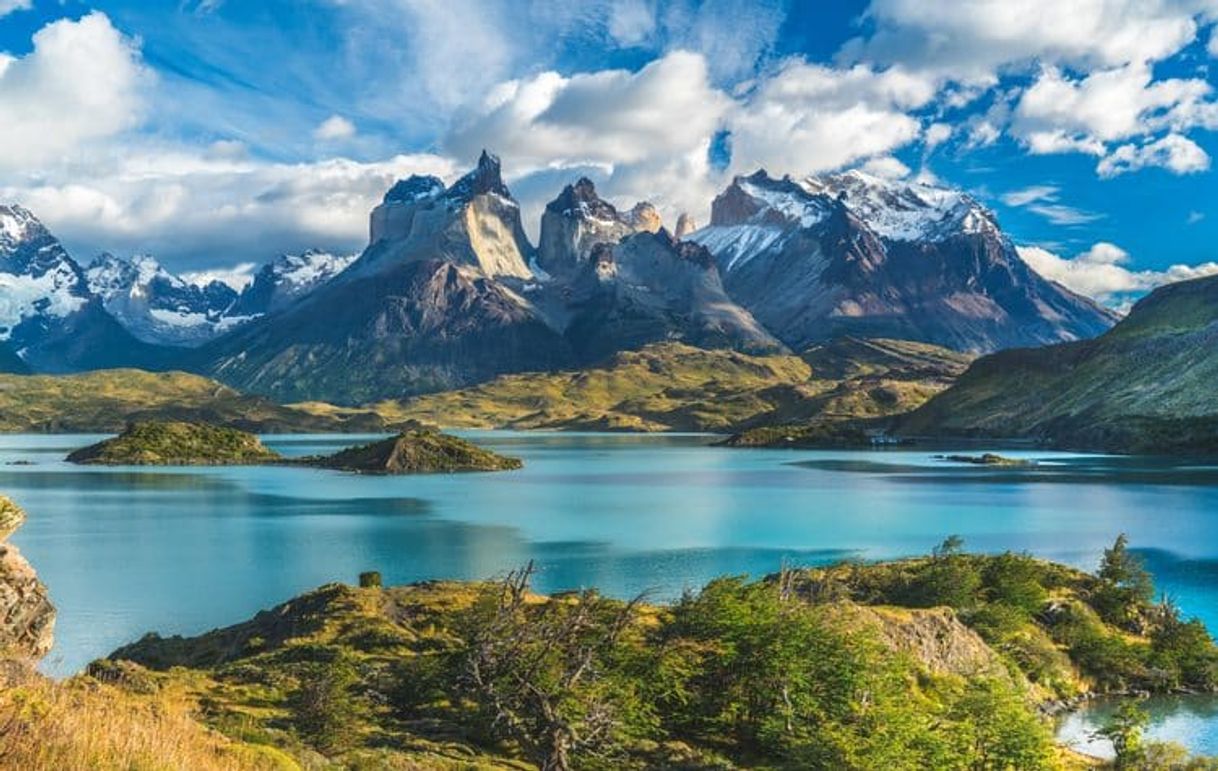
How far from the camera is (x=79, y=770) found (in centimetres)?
1504

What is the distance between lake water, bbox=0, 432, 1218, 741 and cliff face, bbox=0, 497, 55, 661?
10.0ft

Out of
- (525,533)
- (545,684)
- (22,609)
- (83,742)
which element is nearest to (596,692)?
(545,684)

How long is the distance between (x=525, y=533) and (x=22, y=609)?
75.5 metres

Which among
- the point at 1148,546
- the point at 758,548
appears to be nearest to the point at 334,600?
the point at 758,548

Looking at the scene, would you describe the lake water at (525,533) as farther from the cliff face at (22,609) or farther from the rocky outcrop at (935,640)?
the rocky outcrop at (935,640)

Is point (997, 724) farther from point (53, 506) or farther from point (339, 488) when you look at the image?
point (339, 488)

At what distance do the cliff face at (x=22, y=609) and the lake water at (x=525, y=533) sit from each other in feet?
10.0

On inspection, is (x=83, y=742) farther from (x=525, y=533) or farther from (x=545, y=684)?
(x=525, y=533)

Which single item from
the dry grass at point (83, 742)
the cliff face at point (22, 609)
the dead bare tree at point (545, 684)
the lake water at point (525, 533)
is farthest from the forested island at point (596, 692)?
the lake water at point (525, 533)

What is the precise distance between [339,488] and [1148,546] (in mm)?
137945

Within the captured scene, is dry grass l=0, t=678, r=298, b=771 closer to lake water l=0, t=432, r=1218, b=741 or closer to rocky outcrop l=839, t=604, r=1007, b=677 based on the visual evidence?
rocky outcrop l=839, t=604, r=1007, b=677

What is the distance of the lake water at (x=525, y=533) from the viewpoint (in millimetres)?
83312

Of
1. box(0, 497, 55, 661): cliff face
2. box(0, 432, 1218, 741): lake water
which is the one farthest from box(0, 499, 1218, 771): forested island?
box(0, 432, 1218, 741): lake water

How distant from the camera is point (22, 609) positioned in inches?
1973
